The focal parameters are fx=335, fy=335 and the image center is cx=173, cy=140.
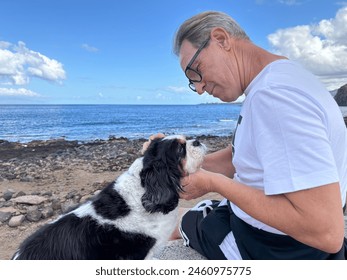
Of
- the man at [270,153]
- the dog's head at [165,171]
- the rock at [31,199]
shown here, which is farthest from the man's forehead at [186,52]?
the rock at [31,199]

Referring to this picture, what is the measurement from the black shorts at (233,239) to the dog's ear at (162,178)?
43 cm

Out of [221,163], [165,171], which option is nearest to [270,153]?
[165,171]

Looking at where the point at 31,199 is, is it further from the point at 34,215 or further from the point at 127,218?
the point at 127,218

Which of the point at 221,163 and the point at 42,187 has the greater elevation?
the point at 221,163

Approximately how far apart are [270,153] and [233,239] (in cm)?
107

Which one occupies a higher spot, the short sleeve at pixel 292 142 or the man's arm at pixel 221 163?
the short sleeve at pixel 292 142

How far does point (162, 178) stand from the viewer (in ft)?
8.75

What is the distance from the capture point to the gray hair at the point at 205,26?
2.47m

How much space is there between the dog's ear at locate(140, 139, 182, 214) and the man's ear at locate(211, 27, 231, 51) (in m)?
0.90

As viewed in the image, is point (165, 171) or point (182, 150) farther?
point (182, 150)

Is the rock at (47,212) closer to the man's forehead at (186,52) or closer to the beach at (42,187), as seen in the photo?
the beach at (42,187)

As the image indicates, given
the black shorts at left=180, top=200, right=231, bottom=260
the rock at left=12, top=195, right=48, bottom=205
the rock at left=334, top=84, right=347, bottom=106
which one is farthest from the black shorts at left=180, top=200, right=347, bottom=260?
the rock at left=334, top=84, right=347, bottom=106

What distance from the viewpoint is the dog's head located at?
2.67 m

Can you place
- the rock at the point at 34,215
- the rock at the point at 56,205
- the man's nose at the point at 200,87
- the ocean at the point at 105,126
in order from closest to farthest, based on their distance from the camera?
1. the man's nose at the point at 200,87
2. the rock at the point at 34,215
3. the rock at the point at 56,205
4. the ocean at the point at 105,126
